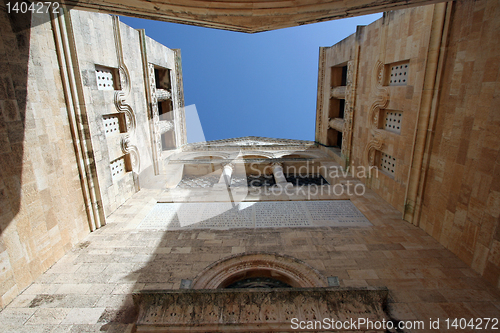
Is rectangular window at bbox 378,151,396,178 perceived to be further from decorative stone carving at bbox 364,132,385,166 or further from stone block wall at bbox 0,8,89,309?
stone block wall at bbox 0,8,89,309

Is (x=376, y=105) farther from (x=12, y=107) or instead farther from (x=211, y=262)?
(x=12, y=107)

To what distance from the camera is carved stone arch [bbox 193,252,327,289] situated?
5062 mm

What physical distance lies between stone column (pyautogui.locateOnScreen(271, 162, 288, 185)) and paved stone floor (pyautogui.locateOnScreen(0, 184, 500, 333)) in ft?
13.2

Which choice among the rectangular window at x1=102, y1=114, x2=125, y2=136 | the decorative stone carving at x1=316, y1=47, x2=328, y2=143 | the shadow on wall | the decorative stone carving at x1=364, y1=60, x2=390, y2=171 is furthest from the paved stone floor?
the decorative stone carving at x1=316, y1=47, x2=328, y2=143

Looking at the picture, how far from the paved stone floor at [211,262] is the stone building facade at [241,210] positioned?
35 mm

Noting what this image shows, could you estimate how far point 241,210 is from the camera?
8.16 meters

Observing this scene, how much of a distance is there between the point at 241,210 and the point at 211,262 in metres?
2.78

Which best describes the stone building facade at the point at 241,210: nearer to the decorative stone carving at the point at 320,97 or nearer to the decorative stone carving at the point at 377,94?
the decorative stone carving at the point at 377,94

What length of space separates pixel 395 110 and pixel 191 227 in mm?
7856

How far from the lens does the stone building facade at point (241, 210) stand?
13.8 feet

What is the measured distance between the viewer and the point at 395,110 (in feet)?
27.3

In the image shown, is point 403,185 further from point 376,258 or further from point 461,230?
point 376,258

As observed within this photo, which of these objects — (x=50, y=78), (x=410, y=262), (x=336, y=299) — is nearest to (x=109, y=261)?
(x=50, y=78)

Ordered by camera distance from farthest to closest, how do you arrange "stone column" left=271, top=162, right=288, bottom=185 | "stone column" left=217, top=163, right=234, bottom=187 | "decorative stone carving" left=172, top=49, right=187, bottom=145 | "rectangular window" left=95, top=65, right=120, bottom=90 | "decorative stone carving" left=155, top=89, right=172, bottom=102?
"decorative stone carving" left=172, top=49, right=187, bottom=145 → "decorative stone carving" left=155, top=89, right=172, bottom=102 → "stone column" left=217, top=163, right=234, bottom=187 → "stone column" left=271, top=162, right=288, bottom=185 → "rectangular window" left=95, top=65, right=120, bottom=90
